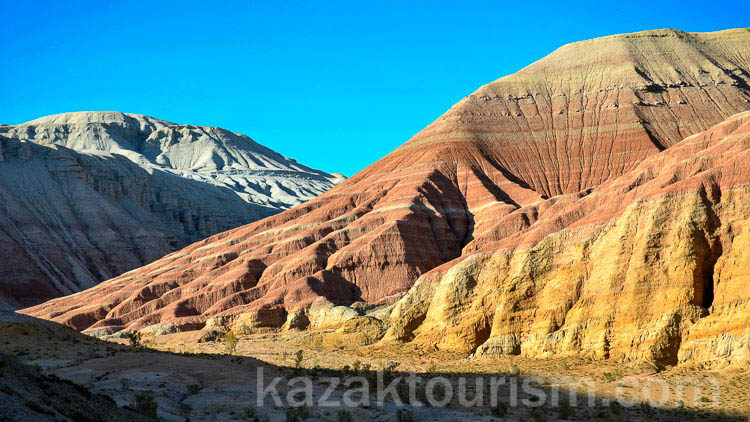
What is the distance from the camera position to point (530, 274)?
6209 cm

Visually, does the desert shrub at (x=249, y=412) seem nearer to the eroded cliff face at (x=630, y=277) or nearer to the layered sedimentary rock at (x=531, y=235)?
the eroded cliff face at (x=630, y=277)

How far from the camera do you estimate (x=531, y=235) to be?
6625 cm

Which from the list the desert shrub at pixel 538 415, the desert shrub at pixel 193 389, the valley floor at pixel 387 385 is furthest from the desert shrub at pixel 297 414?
the desert shrub at pixel 538 415

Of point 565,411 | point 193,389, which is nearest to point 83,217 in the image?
point 193,389

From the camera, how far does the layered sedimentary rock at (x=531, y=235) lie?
5388cm

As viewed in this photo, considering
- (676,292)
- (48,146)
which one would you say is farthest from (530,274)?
(48,146)

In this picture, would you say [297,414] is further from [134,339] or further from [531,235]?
[531,235]

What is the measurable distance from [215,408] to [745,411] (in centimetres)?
2461

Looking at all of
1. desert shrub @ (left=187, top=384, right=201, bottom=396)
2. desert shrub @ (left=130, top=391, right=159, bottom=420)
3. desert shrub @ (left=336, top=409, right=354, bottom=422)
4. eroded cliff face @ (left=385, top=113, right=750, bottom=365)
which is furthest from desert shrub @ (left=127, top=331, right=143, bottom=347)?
desert shrub @ (left=336, top=409, right=354, bottom=422)

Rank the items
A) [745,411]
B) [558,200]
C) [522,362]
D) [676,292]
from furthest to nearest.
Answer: [558,200]
[522,362]
[676,292]
[745,411]

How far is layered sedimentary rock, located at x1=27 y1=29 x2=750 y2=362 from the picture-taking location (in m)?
53.9

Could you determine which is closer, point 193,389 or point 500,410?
point 193,389

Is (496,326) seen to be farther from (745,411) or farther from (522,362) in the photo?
(745,411)

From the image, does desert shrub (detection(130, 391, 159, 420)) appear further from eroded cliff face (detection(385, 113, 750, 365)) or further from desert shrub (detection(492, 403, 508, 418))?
eroded cliff face (detection(385, 113, 750, 365))
